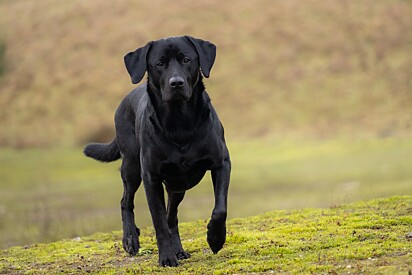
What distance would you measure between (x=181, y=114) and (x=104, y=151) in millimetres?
3233

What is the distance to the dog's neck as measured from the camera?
9398 mm

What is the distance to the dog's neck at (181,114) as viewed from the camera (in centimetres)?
940

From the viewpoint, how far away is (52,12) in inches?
3182

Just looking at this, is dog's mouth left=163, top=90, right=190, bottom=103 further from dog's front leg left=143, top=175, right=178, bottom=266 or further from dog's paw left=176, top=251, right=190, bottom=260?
dog's paw left=176, top=251, right=190, bottom=260

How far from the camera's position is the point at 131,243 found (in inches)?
433

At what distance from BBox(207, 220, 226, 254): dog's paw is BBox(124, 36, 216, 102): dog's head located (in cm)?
137

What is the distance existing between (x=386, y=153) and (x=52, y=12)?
45.9 metres

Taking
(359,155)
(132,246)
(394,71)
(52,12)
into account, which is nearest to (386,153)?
(359,155)

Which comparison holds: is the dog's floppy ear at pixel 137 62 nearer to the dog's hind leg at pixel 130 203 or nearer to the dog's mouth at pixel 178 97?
the dog's mouth at pixel 178 97

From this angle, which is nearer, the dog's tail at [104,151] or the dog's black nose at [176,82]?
the dog's black nose at [176,82]

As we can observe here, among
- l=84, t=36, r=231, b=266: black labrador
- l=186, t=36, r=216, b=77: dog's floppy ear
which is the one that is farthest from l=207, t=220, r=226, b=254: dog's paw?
l=186, t=36, r=216, b=77: dog's floppy ear

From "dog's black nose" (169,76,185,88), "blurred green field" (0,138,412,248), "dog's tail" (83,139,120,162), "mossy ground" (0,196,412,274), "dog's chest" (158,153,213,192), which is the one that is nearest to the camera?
"mossy ground" (0,196,412,274)

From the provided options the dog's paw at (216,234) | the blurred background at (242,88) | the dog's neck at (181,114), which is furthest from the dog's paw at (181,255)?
the blurred background at (242,88)

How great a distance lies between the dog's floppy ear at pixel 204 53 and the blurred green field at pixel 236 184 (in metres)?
8.68
